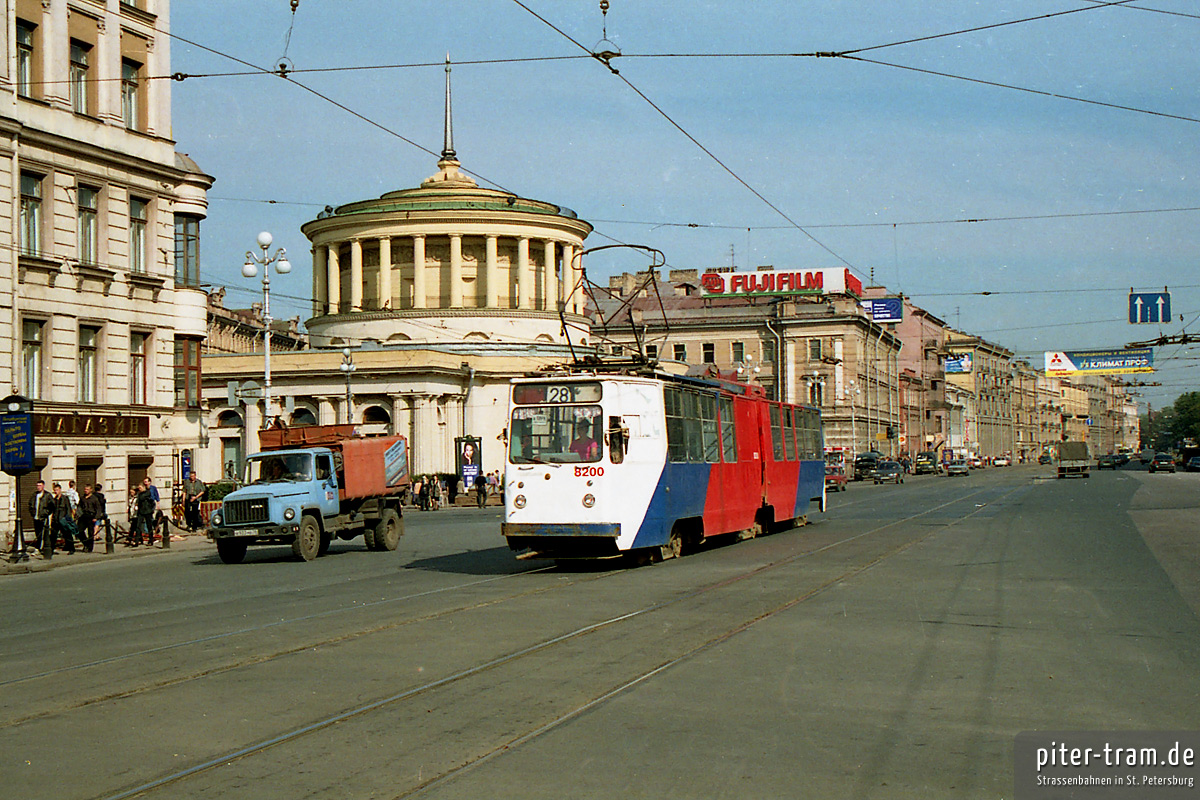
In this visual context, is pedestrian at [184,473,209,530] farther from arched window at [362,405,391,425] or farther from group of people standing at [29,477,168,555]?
arched window at [362,405,391,425]

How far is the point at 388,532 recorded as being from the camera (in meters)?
28.3

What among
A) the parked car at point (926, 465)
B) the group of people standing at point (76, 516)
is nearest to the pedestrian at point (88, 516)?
the group of people standing at point (76, 516)

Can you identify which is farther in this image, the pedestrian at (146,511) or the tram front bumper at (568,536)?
the pedestrian at (146,511)

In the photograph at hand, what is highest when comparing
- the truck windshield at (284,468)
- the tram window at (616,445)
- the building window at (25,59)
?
the building window at (25,59)

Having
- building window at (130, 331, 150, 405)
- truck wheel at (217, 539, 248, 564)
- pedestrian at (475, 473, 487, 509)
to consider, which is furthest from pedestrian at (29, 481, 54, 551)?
pedestrian at (475, 473, 487, 509)

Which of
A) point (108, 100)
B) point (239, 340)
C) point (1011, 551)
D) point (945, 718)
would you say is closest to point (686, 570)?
point (1011, 551)

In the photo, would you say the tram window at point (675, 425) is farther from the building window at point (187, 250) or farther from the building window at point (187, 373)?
the building window at point (187, 250)

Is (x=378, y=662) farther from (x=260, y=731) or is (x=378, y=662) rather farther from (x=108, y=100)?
(x=108, y=100)

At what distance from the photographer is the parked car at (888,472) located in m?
83.9

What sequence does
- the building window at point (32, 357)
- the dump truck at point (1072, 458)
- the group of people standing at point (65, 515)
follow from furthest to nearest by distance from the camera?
the dump truck at point (1072, 458)
the building window at point (32, 357)
the group of people standing at point (65, 515)

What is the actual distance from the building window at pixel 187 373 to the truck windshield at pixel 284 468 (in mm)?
13062

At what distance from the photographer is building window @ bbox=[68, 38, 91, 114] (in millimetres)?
33406

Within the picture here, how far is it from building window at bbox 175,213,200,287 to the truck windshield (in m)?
14.3

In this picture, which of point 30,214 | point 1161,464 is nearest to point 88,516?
point 30,214
